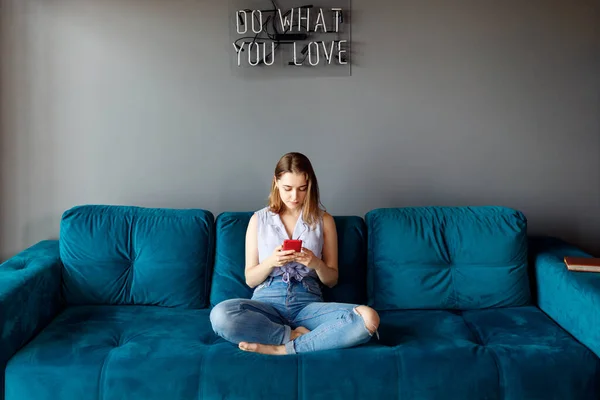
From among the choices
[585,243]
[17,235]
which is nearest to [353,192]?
Answer: [585,243]

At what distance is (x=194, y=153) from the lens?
3086 millimetres

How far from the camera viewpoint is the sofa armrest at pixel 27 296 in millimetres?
2135

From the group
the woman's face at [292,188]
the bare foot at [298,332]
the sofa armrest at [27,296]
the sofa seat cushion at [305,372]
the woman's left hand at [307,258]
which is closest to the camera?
the sofa seat cushion at [305,372]

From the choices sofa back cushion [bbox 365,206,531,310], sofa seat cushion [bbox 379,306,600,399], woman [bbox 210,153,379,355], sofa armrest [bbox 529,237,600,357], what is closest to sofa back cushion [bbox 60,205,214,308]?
woman [bbox 210,153,379,355]

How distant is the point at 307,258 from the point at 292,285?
182 mm

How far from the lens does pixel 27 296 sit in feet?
7.57

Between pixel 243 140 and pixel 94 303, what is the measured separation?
3.63 ft

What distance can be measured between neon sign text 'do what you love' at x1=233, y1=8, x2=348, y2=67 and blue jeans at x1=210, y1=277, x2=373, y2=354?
1.20m

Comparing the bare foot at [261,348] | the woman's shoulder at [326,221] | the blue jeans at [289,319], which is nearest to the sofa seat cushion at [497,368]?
the blue jeans at [289,319]

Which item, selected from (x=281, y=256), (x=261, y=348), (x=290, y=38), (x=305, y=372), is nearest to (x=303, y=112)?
(x=290, y=38)

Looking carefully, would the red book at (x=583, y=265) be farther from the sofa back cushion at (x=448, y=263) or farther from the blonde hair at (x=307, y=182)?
the blonde hair at (x=307, y=182)

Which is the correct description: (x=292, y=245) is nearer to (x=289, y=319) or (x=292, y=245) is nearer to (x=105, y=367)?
(x=289, y=319)

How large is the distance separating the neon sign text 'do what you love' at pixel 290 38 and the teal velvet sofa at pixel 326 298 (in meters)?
0.85

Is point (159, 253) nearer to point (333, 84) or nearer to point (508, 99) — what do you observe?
point (333, 84)
